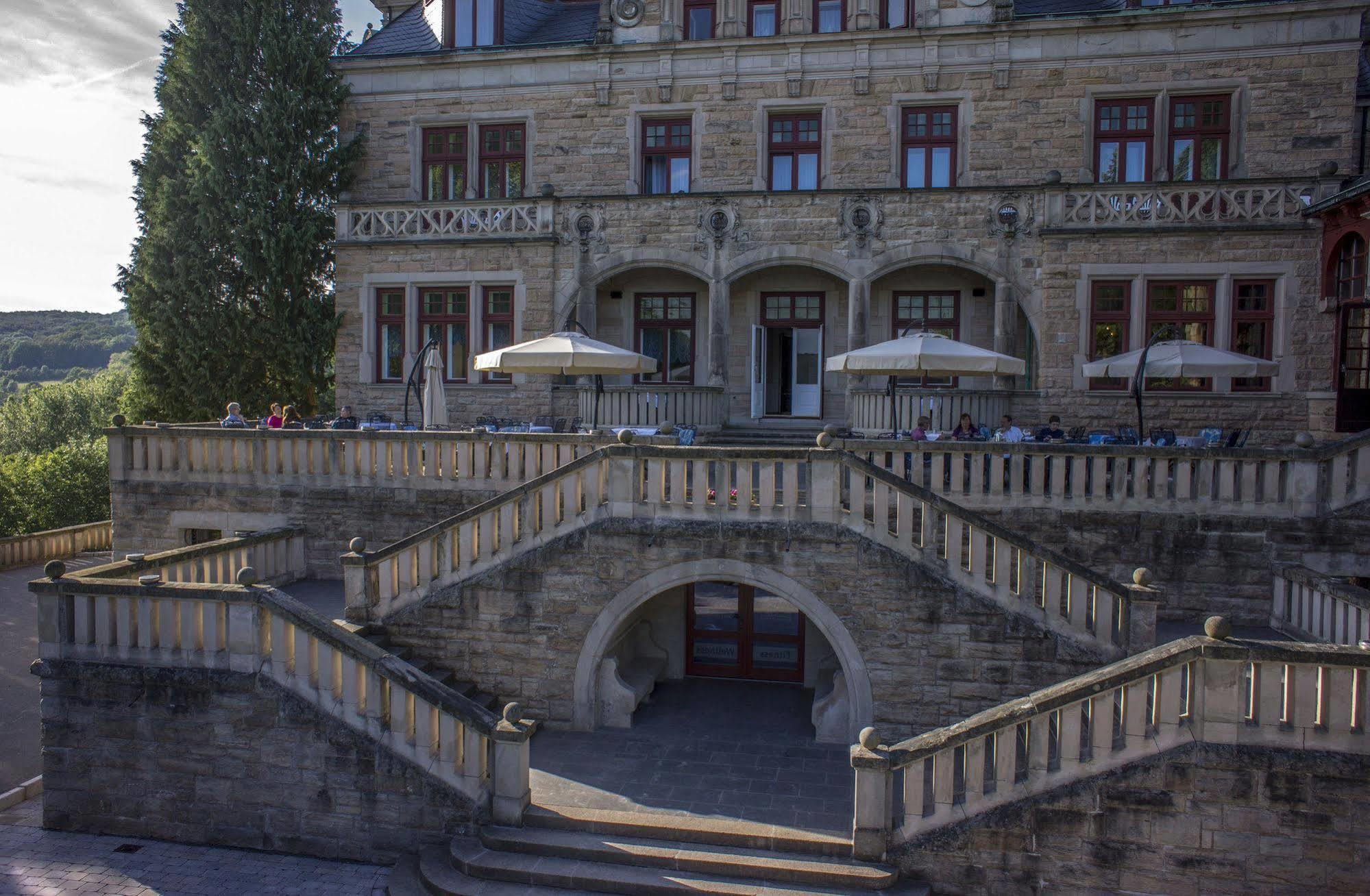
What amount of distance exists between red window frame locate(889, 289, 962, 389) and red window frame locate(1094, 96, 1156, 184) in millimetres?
3525

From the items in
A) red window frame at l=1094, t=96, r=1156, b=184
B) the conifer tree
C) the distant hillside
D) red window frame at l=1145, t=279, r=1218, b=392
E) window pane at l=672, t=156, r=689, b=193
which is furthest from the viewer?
the distant hillside

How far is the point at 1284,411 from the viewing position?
16031mm

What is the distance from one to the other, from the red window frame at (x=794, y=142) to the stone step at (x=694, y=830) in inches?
534

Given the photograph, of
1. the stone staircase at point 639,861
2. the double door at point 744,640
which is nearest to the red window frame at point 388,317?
the double door at point 744,640

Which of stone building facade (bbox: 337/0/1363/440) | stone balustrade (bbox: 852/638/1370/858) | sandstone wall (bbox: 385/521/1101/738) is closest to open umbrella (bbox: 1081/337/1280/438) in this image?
stone building facade (bbox: 337/0/1363/440)

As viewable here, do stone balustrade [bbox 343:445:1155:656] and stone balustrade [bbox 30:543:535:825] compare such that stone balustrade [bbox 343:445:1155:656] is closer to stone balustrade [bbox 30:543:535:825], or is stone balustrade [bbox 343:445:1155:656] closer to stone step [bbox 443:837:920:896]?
stone balustrade [bbox 30:543:535:825]

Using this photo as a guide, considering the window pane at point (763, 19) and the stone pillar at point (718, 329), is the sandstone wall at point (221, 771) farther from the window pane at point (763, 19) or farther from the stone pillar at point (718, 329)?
the window pane at point (763, 19)

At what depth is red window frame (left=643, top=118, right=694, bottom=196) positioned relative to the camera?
19.1 metres

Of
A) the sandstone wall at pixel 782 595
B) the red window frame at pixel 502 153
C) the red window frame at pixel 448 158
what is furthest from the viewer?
the red window frame at pixel 448 158

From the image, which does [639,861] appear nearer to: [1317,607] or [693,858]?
[693,858]

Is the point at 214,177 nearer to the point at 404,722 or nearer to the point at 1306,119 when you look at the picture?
the point at 404,722

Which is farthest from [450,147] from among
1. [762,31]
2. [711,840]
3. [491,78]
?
[711,840]

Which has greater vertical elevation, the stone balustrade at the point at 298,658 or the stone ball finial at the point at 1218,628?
the stone ball finial at the point at 1218,628

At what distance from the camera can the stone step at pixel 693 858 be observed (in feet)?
25.0
